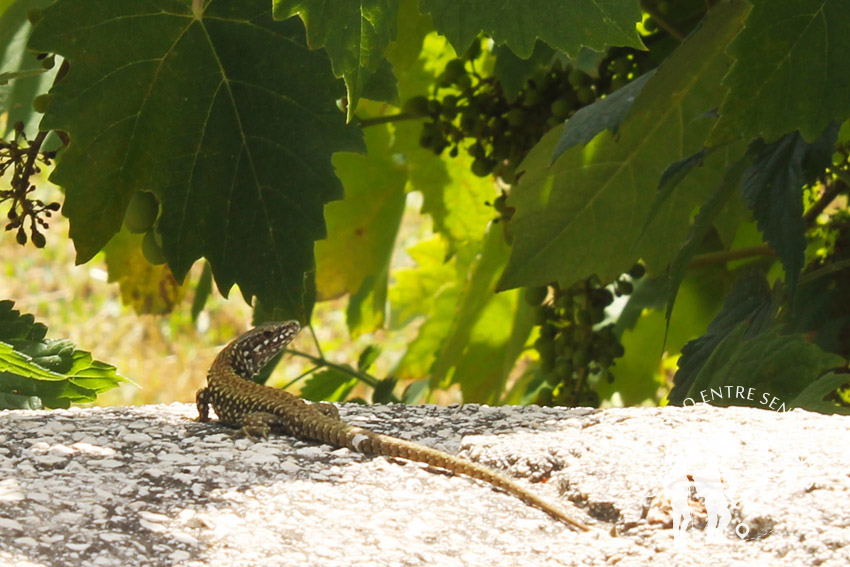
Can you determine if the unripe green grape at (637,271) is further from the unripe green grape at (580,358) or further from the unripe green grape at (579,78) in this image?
the unripe green grape at (579,78)

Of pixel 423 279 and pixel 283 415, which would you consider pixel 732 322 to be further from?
pixel 423 279

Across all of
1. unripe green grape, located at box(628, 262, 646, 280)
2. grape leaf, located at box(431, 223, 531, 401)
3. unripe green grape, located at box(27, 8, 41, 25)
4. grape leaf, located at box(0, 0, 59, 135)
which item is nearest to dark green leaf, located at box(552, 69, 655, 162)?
unripe green grape, located at box(628, 262, 646, 280)

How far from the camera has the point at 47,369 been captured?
1.97 metres

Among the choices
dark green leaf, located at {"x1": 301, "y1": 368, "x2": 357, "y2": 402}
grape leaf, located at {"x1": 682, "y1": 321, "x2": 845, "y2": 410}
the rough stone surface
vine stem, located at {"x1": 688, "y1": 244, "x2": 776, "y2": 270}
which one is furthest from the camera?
dark green leaf, located at {"x1": 301, "y1": 368, "x2": 357, "y2": 402}

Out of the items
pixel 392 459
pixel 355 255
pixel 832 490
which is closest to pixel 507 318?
pixel 355 255

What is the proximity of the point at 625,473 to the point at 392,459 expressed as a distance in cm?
33

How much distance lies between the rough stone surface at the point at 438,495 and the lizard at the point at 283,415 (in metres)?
0.02

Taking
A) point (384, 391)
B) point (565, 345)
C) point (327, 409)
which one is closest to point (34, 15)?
point (327, 409)

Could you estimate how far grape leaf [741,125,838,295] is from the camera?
1859 mm

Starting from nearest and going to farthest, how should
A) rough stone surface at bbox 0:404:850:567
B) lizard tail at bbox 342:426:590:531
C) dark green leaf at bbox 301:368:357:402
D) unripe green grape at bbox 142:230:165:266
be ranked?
rough stone surface at bbox 0:404:850:567, lizard tail at bbox 342:426:590:531, unripe green grape at bbox 142:230:165:266, dark green leaf at bbox 301:368:357:402

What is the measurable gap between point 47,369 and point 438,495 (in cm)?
82

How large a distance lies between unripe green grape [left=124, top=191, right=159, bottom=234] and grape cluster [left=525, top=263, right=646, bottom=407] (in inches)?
36.5

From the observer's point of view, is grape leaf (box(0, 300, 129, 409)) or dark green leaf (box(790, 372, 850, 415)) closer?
dark green leaf (box(790, 372, 850, 415))

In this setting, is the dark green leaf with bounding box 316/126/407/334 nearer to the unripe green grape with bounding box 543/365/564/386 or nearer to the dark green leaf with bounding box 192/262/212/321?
the dark green leaf with bounding box 192/262/212/321
